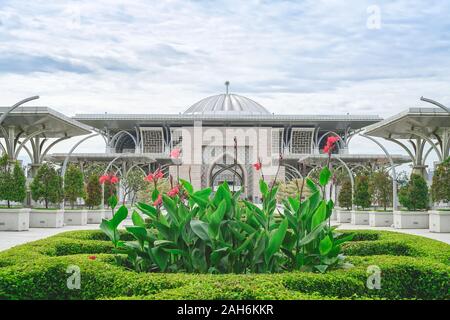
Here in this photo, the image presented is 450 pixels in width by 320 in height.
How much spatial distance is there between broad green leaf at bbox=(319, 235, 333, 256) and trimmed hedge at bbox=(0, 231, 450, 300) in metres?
0.41

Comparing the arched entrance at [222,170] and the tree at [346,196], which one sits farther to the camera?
the arched entrance at [222,170]

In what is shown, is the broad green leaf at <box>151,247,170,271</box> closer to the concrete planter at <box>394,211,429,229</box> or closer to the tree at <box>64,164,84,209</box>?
the concrete planter at <box>394,211,429,229</box>

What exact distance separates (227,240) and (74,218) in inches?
956

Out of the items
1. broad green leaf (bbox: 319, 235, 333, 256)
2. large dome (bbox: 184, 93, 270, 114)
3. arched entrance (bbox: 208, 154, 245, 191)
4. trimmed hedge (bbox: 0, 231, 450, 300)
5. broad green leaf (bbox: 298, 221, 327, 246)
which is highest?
large dome (bbox: 184, 93, 270, 114)

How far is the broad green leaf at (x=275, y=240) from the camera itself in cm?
741

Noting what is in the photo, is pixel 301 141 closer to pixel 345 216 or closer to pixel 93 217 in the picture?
pixel 345 216

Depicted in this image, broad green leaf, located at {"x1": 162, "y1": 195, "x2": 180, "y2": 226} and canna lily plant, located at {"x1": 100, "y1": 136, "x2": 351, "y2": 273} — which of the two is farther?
broad green leaf, located at {"x1": 162, "y1": 195, "x2": 180, "y2": 226}

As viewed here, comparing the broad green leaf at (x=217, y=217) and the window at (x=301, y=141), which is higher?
the window at (x=301, y=141)

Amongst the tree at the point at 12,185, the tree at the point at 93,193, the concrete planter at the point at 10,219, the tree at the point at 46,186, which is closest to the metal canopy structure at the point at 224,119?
the tree at the point at 93,193

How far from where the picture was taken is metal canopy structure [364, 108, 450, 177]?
93.8 feet

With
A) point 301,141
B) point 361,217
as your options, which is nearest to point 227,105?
point 301,141

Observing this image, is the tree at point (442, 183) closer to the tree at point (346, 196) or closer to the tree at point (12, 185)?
the tree at point (346, 196)

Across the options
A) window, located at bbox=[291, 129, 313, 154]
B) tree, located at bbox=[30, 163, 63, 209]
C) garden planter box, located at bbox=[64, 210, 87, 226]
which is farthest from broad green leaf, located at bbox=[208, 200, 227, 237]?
window, located at bbox=[291, 129, 313, 154]

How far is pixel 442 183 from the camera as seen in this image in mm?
24750
